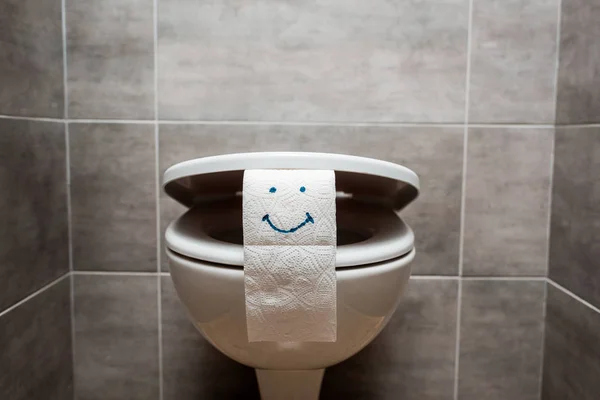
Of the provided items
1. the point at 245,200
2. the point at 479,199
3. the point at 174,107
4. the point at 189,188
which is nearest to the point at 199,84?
the point at 174,107

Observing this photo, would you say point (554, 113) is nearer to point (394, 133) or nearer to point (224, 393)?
point (394, 133)

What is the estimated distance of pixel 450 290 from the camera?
1173 mm

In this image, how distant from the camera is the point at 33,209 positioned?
1.01 m

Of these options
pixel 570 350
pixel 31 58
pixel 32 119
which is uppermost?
pixel 31 58

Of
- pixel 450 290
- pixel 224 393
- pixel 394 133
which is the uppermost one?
pixel 394 133

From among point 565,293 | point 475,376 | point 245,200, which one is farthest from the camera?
point 475,376

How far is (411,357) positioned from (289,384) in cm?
43

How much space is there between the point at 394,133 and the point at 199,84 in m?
0.45

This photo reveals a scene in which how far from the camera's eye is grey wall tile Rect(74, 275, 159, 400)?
1.18 meters

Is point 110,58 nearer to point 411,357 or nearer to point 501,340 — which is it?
point 411,357

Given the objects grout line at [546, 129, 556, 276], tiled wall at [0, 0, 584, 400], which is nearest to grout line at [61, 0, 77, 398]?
tiled wall at [0, 0, 584, 400]

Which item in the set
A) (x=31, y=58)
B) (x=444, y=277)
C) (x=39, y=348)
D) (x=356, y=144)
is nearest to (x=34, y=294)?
(x=39, y=348)

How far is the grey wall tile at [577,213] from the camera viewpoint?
97 cm

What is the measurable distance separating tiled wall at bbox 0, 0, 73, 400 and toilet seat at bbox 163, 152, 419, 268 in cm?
29
